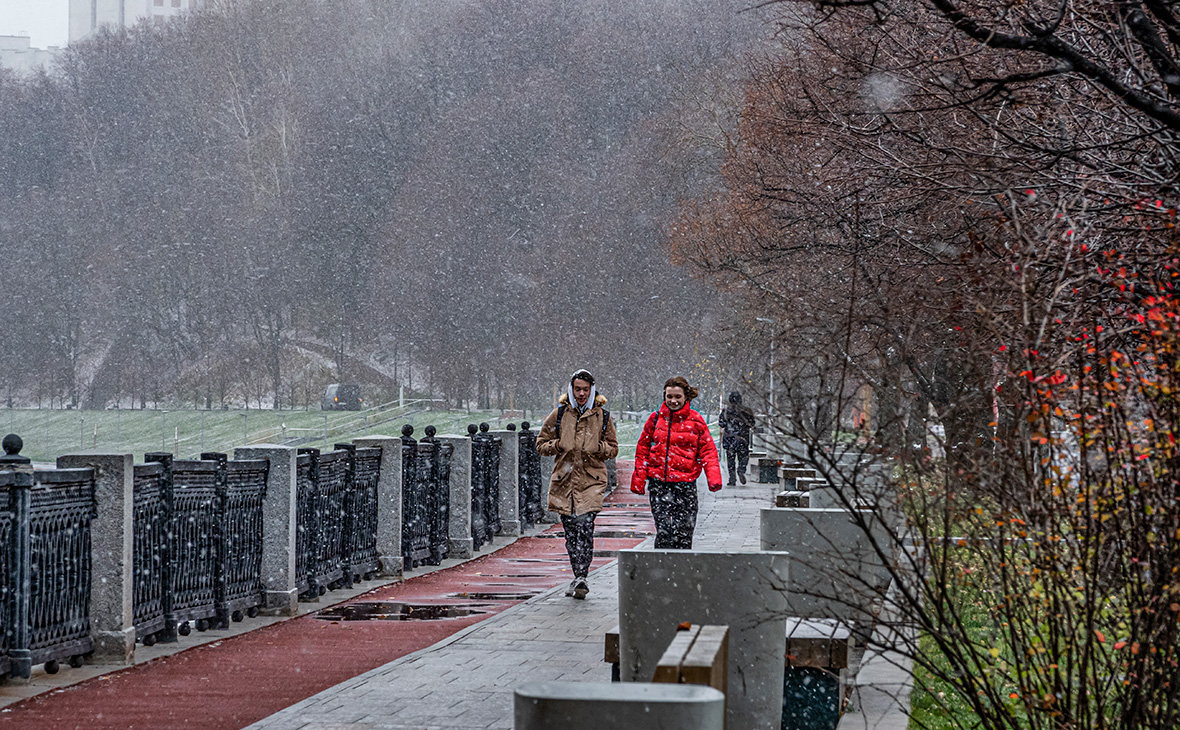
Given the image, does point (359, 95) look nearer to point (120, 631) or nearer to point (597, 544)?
point (597, 544)

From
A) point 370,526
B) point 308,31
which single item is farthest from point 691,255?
point 308,31

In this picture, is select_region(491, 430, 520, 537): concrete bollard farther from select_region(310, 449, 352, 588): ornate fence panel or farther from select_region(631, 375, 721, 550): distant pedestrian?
select_region(631, 375, 721, 550): distant pedestrian

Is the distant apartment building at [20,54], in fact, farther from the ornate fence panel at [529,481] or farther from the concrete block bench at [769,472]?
the ornate fence panel at [529,481]

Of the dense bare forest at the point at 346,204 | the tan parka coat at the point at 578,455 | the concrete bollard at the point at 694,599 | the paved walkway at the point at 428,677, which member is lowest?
the paved walkway at the point at 428,677

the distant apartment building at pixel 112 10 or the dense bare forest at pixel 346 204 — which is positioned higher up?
the distant apartment building at pixel 112 10

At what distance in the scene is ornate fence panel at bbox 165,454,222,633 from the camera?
10565mm

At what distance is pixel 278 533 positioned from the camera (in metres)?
12.2

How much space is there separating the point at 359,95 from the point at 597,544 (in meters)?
88.1

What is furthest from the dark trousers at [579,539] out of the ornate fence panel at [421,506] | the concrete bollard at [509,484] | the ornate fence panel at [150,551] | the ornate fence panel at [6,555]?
the concrete bollard at [509,484]

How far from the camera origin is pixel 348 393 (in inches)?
3246

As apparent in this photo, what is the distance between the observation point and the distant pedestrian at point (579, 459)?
496 inches

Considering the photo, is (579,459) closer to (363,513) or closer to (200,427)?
(363,513)

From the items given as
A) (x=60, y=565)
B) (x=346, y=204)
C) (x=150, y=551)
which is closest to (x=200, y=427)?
Answer: (x=346, y=204)

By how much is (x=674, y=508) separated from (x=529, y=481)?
9.71 m
